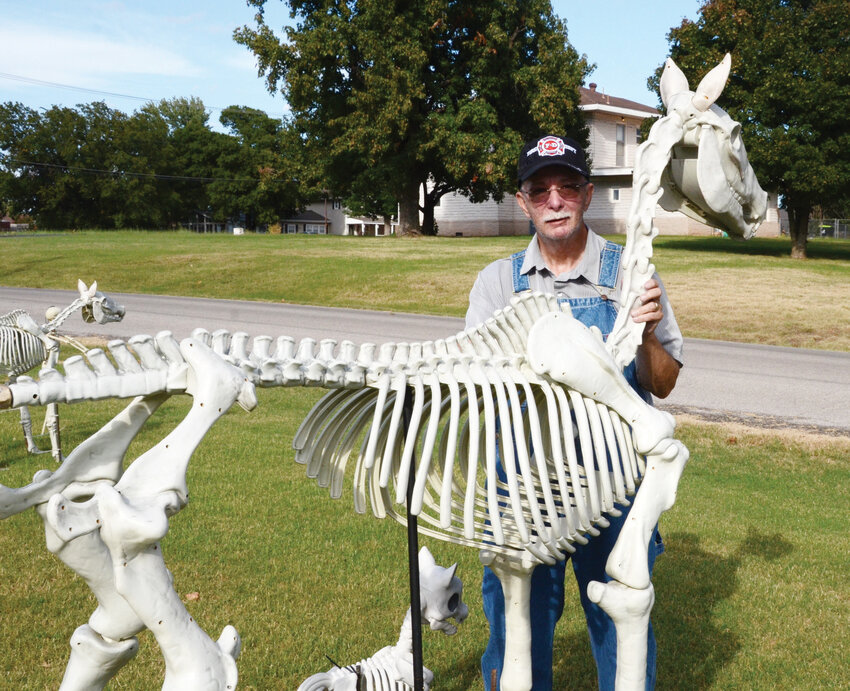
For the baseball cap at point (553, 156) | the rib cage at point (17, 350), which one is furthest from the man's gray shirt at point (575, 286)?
the rib cage at point (17, 350)

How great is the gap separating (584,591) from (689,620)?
1.57m

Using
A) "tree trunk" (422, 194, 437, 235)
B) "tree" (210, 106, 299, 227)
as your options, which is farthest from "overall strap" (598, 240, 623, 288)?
"tree" (210, 106, 299, 227)

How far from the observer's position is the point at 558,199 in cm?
332

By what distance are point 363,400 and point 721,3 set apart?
93.9 feet

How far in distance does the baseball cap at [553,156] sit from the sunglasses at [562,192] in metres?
0.05

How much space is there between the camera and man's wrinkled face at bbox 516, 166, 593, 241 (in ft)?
10.9

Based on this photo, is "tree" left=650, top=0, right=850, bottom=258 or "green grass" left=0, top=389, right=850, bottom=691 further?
"tree" left=650, top=0, right=850, bottom=258

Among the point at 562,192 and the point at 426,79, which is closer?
the point at 562,192

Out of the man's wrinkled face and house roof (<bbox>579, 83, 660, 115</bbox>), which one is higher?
house roof (<bbox>579, 83, 660, 115</bbox>)

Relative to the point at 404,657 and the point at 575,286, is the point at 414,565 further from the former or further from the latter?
the point at 575,286

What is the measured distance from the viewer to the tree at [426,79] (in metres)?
30.3

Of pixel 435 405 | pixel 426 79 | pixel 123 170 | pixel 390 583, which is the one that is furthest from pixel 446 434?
pixel 123 170

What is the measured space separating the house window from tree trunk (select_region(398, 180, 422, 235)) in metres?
14.7

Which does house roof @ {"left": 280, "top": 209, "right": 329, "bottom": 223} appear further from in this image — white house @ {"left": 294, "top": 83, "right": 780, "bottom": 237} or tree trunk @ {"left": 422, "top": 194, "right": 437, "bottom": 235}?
tree trunk @ {"left": 422, "top": 194, "right": 437, "bottom": 235}
